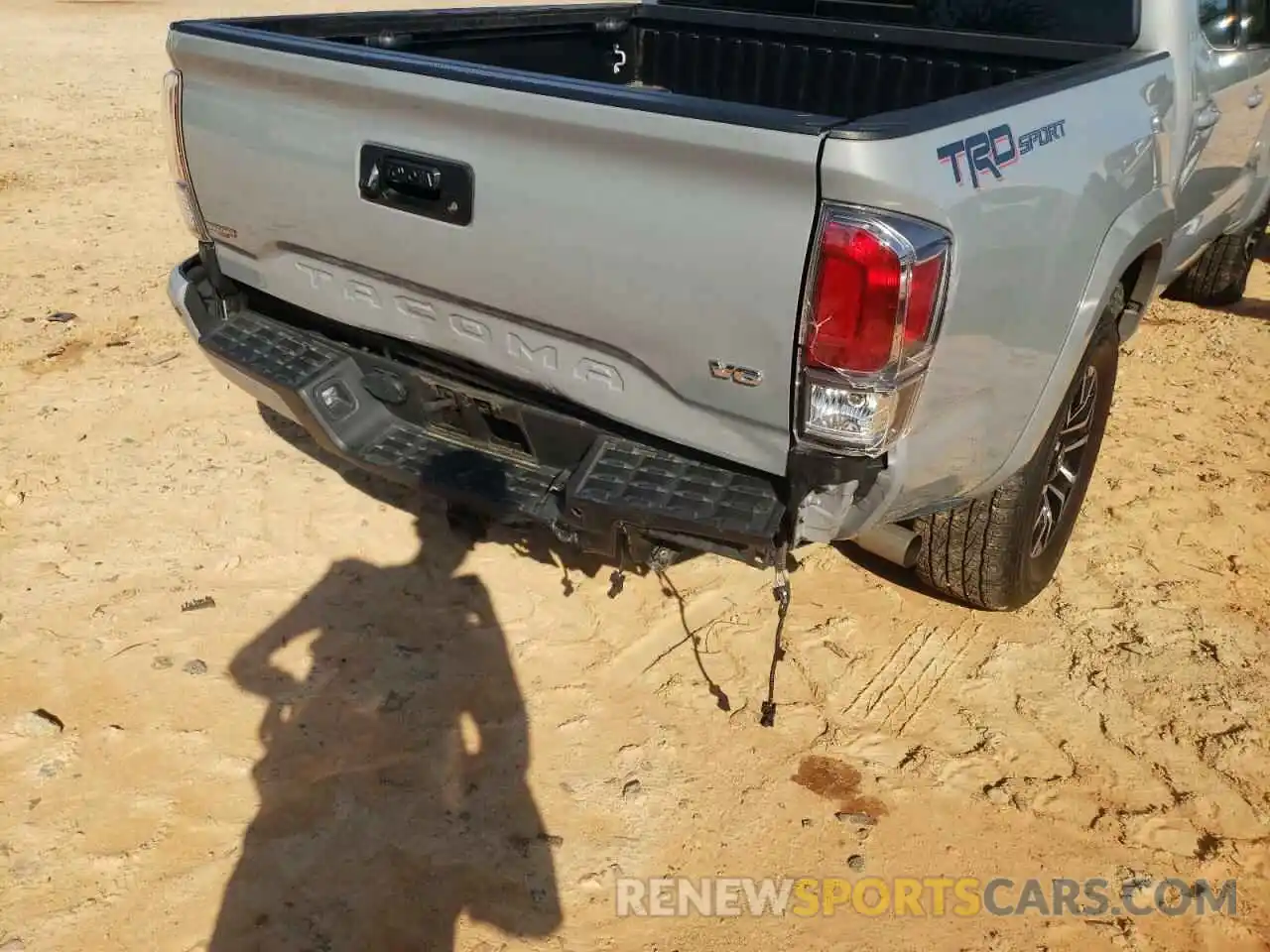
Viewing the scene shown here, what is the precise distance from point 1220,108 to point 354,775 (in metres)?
3.51

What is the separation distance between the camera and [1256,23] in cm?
384

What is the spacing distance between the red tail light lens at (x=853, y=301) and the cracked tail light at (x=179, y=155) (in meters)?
2.01

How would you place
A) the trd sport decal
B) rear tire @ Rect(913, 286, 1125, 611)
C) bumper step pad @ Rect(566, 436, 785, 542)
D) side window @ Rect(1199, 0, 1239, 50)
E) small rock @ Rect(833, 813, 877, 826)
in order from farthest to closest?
side window @ Rect(1199, 0, 1239, 50) < rear tire @ Rect(913, 286, 1125, 611) < small rock @ Rect(833, 813, 877, 826) < bumper step pad @ Rect(566, 436, 785, 542) < the trd sport decal

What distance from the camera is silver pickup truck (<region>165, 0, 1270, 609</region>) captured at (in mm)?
2059

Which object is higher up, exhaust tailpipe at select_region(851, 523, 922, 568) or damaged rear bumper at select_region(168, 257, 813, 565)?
damaged rear bumper at select_region(168, 257, 813, 565)

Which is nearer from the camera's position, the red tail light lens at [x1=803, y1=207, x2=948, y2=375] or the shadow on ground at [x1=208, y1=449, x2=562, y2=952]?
the red tail light lens at [x1=803, y1=207, x2=948, y2=375]

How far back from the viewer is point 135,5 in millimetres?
17328

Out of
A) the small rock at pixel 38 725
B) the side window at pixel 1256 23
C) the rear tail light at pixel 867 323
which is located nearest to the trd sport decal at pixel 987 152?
the rear tail light at pixel 867 323

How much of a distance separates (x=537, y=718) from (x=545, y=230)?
133 cm

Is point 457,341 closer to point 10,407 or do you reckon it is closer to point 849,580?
point 849,580

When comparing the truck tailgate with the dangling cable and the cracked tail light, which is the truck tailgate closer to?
the cracked tail light

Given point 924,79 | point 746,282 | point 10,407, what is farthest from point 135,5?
point 746,282

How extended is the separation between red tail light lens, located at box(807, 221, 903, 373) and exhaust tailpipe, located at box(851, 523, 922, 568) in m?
1.08

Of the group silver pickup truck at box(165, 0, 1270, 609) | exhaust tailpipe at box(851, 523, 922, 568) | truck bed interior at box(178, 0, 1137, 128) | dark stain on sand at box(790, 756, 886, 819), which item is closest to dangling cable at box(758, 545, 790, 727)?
silver pickup truck at box(165, 0, 1270, 609)
